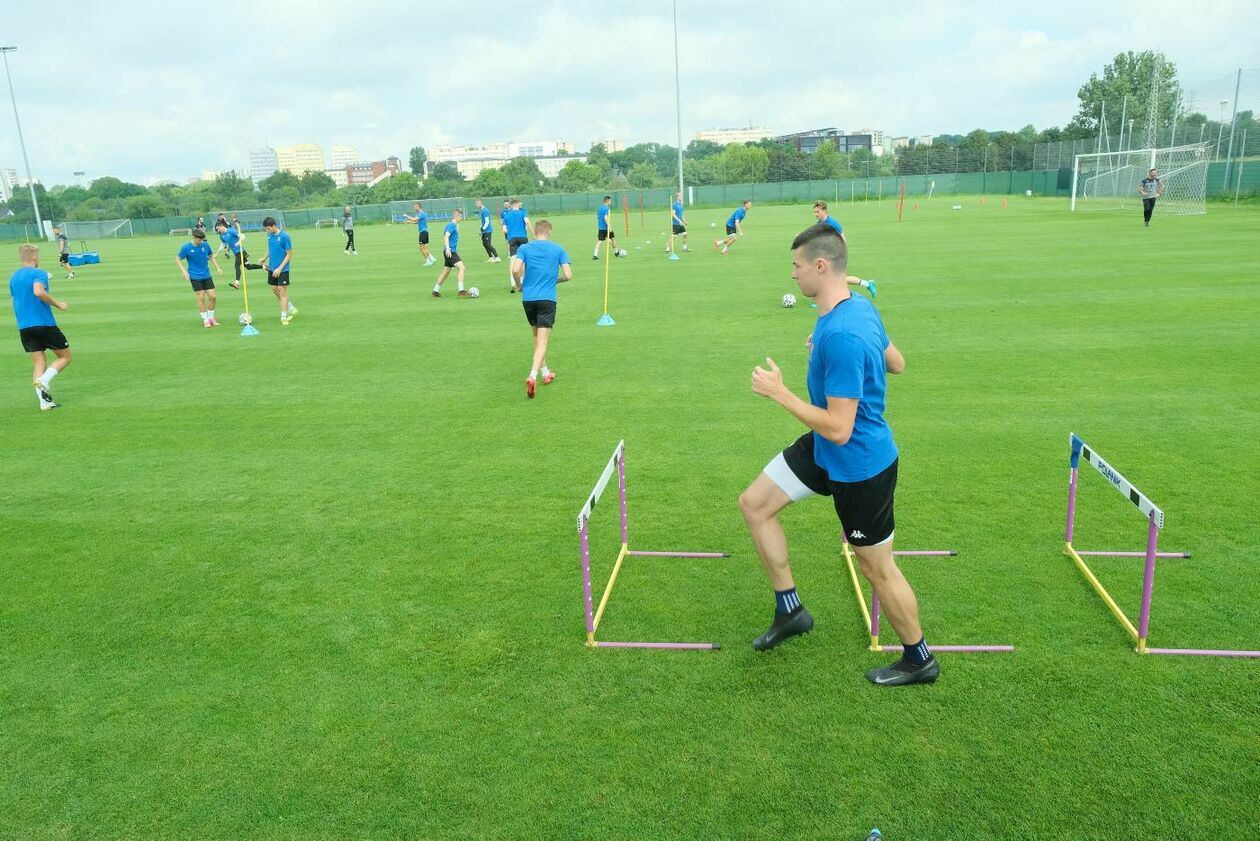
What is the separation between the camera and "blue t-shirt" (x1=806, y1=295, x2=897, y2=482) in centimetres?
393

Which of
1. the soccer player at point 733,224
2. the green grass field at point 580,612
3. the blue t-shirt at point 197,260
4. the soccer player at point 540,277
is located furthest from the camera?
the soccer player at point 733,224

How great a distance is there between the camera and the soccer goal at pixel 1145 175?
38.0 metres

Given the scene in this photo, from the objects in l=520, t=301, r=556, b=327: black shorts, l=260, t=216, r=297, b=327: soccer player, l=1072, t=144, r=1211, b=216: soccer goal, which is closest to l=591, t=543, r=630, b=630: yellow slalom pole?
l=520, t=301, r=556, b=327: black shorts

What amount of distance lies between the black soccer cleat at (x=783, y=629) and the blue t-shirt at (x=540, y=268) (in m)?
7.28

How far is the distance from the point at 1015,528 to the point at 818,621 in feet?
7.07

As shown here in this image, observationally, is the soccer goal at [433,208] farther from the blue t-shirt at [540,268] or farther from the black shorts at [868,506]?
the black shorts at [868,506]

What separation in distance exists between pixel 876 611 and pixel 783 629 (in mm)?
547

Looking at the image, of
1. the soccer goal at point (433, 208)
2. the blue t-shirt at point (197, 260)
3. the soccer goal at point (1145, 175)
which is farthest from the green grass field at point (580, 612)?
the soccer goal at point (433, 208)

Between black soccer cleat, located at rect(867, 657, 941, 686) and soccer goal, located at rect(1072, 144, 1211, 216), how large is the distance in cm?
4021

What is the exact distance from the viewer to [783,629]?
491cm

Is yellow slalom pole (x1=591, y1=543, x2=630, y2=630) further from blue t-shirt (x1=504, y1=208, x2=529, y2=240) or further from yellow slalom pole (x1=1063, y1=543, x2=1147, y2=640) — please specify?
blue t-shirt (x1=504, y1=208, x2=529, y2=240)

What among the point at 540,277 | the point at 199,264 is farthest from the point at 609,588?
the point at 199,264

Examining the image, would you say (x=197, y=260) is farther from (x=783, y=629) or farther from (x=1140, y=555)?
(x=1140, y=555)

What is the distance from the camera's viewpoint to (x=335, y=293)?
74.5ft
